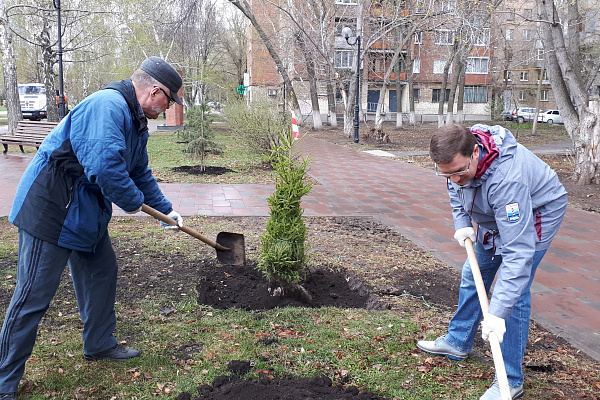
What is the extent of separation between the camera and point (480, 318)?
3162 mm

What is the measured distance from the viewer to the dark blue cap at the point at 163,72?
2693mm

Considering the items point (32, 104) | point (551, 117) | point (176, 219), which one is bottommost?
point (176, 219)

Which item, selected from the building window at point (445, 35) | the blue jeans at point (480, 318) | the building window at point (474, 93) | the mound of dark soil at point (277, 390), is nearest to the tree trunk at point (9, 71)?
the mound of dark soil at point (277, 390)

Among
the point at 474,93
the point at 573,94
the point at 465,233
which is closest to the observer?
the point at 465,233

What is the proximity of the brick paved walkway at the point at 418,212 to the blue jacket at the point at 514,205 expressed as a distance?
4.36 ft

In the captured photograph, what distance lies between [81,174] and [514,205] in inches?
84.6

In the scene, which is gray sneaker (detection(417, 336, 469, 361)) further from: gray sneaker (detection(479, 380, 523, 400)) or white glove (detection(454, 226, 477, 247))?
white glove (detection(454, 226, 477, 247))

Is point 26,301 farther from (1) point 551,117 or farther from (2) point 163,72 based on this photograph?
(1) point 551,117

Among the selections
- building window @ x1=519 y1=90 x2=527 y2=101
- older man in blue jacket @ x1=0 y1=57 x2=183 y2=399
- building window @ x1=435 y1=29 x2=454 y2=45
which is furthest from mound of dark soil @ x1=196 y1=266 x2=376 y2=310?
building window @ x1=519 y1=90 x2=527 y2=101

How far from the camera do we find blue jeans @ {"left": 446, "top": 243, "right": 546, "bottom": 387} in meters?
2.65

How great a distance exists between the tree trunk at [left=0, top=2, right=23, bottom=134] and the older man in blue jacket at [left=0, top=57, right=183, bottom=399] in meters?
15.1

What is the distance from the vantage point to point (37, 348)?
3.13 metres

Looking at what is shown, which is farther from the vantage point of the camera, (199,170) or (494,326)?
(199,170)

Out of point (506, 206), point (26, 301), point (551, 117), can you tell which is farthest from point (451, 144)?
point (551, 117)
